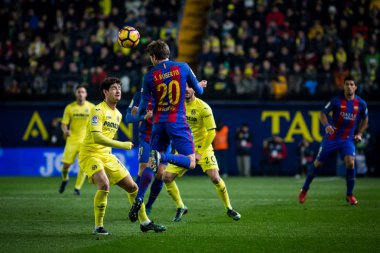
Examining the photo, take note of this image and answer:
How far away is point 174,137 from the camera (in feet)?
35.7

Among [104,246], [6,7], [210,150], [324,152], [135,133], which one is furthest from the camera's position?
[6,7]

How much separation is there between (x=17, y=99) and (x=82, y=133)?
33.2 ft

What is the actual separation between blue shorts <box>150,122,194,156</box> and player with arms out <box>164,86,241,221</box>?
5.55ft

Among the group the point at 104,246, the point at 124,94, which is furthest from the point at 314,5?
the point at 104,246

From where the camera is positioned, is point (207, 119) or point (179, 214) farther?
point (207, 119)

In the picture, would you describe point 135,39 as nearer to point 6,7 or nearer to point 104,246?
point 104,246

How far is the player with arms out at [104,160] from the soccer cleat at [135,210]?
0.22m

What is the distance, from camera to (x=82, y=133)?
1906 cm

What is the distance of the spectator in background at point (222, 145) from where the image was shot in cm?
2770

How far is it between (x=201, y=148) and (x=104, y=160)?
7.98ft

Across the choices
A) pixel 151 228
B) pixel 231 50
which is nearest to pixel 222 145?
pixel 231 50

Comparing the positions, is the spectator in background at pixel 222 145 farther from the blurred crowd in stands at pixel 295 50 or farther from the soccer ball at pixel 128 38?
the soccer ball at pixel 128 38

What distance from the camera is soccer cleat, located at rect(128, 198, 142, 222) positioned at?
10359 millimetres

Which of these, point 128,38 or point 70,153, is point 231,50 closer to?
point 70,153
